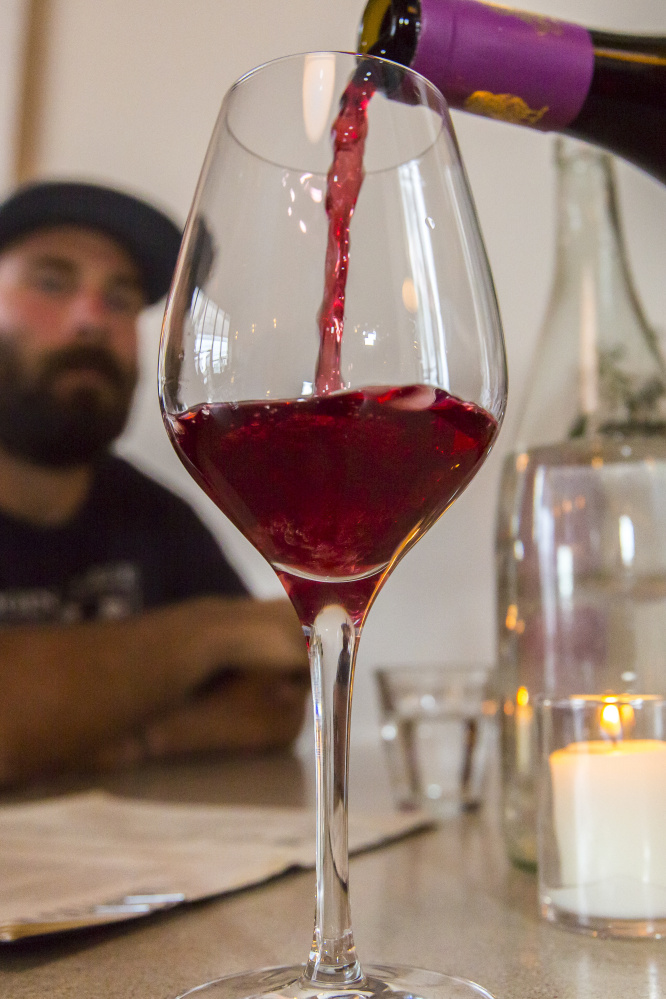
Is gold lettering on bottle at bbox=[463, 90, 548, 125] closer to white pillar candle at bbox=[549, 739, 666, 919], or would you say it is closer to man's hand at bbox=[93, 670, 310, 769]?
white pillar candle at bbox=[549, 739, 666, 919]

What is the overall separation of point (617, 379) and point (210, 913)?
1.35 ft

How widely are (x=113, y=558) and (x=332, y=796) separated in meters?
1.19

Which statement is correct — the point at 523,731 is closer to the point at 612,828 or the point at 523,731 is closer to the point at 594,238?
the point at 612,828

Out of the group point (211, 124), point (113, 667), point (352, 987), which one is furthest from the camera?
point (211, 124)

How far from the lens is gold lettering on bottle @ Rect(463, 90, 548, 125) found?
1.43 ft

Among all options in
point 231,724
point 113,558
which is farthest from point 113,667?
point 113,558

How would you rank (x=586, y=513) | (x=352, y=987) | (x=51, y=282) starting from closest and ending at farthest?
(x=352, y=987) < (x=586, y=513) < (x=51, y=282)

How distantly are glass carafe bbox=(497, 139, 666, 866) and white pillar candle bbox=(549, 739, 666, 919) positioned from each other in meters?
0.04

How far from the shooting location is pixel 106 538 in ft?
4.80

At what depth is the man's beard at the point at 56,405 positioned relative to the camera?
1443 mm

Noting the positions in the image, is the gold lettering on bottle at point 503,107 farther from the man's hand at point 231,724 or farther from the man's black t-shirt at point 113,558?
the man's black t-shirt at point 113,558

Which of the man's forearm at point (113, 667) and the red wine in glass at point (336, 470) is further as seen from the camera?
the man's forearm at point (113, 667)

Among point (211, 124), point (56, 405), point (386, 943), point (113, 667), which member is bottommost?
point (386, 943)

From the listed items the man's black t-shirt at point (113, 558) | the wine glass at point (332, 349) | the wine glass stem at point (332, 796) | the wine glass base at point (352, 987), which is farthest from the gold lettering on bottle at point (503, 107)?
the man's black t-shirt at point (113, 558)
